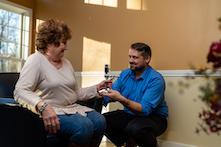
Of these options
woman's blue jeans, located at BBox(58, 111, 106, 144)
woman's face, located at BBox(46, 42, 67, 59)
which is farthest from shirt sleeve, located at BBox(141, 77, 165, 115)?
woman's face, located at BBox(46, 42, 67, 59)

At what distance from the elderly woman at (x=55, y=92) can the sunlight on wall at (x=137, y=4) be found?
146 centimetres

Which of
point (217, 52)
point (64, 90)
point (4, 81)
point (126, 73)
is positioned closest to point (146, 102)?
point (126, 73)

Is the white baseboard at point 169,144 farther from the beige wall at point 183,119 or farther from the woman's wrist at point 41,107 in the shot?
the woman's wrist at point 41,107

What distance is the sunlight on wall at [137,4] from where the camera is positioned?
348 centimetres

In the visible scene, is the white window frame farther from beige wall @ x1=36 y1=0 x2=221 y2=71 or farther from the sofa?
the sofa

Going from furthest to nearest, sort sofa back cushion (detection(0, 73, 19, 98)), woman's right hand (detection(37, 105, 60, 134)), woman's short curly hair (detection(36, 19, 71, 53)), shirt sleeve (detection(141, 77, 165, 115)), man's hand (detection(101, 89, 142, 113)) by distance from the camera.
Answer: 1. sofa back cushion (detection(0, 73, 19, 98))
2. shirt sleeve (detection(141, 77, 165, 115))
3. man's hand (detection(101, 89, 142, 113))
4. woman's short curly hair (detection(36, 19, 71, 53))
5. woman's right hand (detection(37, 105, 60, 134))

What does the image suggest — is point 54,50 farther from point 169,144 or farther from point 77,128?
point 169,144

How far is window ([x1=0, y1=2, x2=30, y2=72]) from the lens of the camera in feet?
14.5

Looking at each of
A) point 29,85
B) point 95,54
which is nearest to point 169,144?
point 95,54

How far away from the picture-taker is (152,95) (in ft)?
8.89

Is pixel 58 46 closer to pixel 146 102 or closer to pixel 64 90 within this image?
pixel 64 90

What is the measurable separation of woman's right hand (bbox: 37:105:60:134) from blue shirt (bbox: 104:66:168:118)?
0.87m

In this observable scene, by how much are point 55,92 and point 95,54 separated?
1.93m

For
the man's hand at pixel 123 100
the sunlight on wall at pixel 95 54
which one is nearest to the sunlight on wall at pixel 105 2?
the sunlight on wall at pixel 95 54
